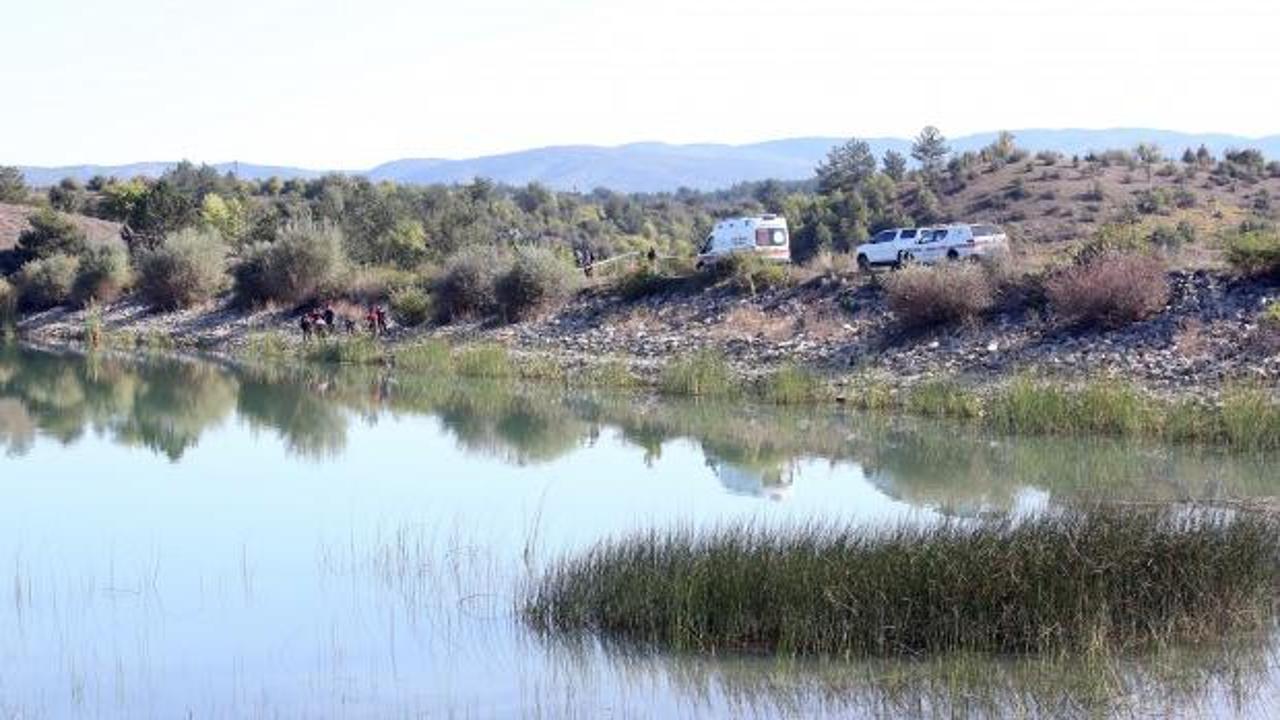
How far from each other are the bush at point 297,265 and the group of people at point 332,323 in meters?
4.45

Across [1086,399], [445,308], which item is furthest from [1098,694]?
[445,308]

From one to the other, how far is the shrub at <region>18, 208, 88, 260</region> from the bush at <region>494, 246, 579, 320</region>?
34.2 metres

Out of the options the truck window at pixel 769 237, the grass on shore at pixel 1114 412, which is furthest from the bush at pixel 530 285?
the grass on shore at pixel 1114 412

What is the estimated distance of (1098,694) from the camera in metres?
11.1

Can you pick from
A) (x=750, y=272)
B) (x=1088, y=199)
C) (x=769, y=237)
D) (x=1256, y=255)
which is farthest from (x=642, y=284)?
(x=1088, y=199)

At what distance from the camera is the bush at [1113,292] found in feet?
105

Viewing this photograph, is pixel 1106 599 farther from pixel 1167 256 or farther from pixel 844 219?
pixel 844 219

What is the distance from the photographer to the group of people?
47.0m

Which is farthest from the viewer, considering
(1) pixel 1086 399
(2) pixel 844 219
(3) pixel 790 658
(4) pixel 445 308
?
(2) pixel 844 219

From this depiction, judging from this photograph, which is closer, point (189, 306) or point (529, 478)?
point (529, 478)

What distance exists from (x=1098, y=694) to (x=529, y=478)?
12795mm

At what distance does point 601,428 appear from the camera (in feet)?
95.6

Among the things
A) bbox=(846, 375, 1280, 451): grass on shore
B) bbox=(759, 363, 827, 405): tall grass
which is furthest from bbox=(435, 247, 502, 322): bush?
bbox=(846, 375, 1280, 451): grass on shore

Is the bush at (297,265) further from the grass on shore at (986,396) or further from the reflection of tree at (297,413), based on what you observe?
the grass on shore at (986,396)
